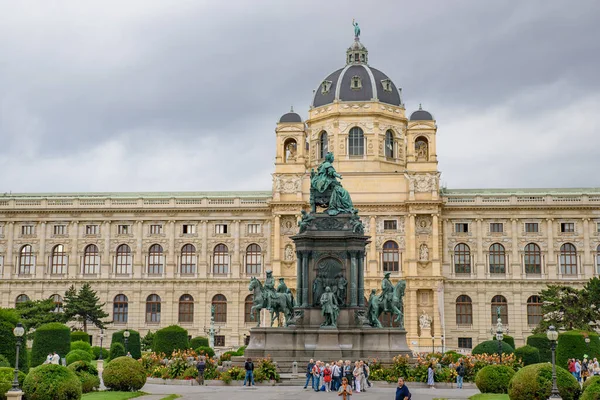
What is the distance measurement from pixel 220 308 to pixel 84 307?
1523cm

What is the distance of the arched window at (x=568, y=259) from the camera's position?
88.1 m

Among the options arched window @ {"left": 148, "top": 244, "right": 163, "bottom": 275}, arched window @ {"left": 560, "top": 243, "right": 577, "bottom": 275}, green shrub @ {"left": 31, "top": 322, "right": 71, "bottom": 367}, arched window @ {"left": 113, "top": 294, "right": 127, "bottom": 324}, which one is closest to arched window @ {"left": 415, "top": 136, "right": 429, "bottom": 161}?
arched window @ {"left": 560, "top": 243, "right": 577, "bottom": 275}

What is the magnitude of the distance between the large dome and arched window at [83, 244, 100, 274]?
99.5 ft

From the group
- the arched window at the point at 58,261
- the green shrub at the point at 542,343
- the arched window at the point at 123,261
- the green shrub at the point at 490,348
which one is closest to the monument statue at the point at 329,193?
the green shrub at the point at 490,348

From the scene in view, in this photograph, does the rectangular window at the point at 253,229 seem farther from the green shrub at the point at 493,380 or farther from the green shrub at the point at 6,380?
the green shrub at the point at 6,380

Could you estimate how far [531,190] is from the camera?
9325 cm

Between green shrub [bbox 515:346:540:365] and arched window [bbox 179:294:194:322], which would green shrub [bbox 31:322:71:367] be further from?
arched window [bbox 179:294:194:322]

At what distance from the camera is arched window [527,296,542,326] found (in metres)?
87.3

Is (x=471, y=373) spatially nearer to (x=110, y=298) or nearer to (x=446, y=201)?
(x=446, y=201)

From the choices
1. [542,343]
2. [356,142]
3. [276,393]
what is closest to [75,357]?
[276,393]

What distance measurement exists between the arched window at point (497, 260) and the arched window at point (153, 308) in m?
36.1

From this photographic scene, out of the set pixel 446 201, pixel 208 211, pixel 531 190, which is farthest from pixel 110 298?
pixel 531 190

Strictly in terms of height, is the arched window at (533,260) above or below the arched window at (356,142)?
below

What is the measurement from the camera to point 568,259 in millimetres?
88312
